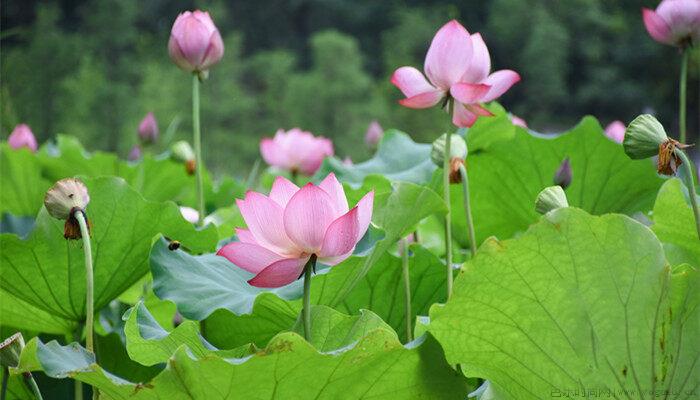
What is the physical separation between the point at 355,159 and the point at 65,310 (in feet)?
37.6

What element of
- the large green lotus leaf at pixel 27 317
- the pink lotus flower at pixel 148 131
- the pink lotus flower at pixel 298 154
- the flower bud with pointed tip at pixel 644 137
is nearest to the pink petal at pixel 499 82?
the flower bud with pointed tip at pixel 644 137

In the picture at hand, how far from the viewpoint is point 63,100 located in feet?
28.7

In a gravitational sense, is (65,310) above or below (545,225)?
below

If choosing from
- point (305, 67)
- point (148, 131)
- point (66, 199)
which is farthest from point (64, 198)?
point (305, 67)

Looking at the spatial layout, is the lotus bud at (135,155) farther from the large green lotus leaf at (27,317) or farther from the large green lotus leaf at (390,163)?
the large green lotus leaf at (27,317)

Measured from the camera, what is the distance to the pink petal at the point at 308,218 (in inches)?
17.1

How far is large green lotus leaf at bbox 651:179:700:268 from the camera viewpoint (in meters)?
0.50

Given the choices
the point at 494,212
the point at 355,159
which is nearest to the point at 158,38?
the point at 355,159

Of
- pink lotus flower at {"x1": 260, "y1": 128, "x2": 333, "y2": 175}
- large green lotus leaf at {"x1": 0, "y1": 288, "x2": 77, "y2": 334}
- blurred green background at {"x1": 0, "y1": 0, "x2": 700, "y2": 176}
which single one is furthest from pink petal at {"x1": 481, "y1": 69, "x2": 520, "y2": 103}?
blurred green background at {"x1": 0, "y1": 0, "x2": 700, "y2": 176}

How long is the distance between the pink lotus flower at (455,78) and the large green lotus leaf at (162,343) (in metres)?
0.18

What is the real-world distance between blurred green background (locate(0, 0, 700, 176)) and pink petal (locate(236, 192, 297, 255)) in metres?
7.26

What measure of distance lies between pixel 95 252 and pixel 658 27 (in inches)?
17.8

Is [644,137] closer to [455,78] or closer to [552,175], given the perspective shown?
[455,78]

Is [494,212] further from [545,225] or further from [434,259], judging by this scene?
[545,225]
